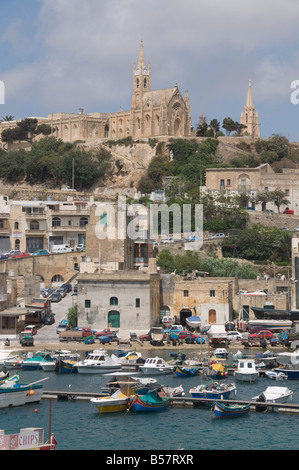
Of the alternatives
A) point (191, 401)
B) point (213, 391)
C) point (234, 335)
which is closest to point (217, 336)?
point (234, 335)

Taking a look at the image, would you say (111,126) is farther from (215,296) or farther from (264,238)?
(215,296)

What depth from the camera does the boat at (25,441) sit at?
29297 mm

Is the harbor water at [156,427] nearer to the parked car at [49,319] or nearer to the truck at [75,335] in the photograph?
the truck at [75,335]

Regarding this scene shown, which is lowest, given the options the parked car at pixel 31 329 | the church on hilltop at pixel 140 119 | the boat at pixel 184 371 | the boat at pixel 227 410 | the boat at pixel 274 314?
the boat at pixel 227 410

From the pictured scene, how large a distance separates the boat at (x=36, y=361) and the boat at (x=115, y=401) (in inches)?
335

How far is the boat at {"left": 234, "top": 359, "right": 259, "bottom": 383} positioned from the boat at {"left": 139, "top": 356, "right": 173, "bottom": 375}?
11.0ft

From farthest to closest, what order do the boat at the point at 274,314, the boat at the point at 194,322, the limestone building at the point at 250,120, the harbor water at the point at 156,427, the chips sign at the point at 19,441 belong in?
the limestone building at the point at 250,120 → the boat at the point at 274,314 → the boat at the point at 194,322 → the harbor water at the point at 156,427 → the chips sign at the point at 19,441

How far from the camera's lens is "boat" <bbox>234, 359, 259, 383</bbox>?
4466 cm

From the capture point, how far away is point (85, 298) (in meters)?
56.5

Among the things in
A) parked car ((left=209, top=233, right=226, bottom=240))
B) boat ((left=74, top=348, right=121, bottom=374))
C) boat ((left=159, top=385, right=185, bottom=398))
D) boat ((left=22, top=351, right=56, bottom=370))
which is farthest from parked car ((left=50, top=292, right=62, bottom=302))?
boat ((left=159, top=385, right=185, bottom=398))

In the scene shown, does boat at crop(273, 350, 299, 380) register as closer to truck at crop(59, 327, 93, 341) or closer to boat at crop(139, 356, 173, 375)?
boat at crop(139, 356, 173, 375)

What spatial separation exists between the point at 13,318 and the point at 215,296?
12.3m

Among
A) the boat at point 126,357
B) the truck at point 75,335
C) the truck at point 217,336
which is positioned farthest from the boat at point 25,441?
the truck at point 217,336
